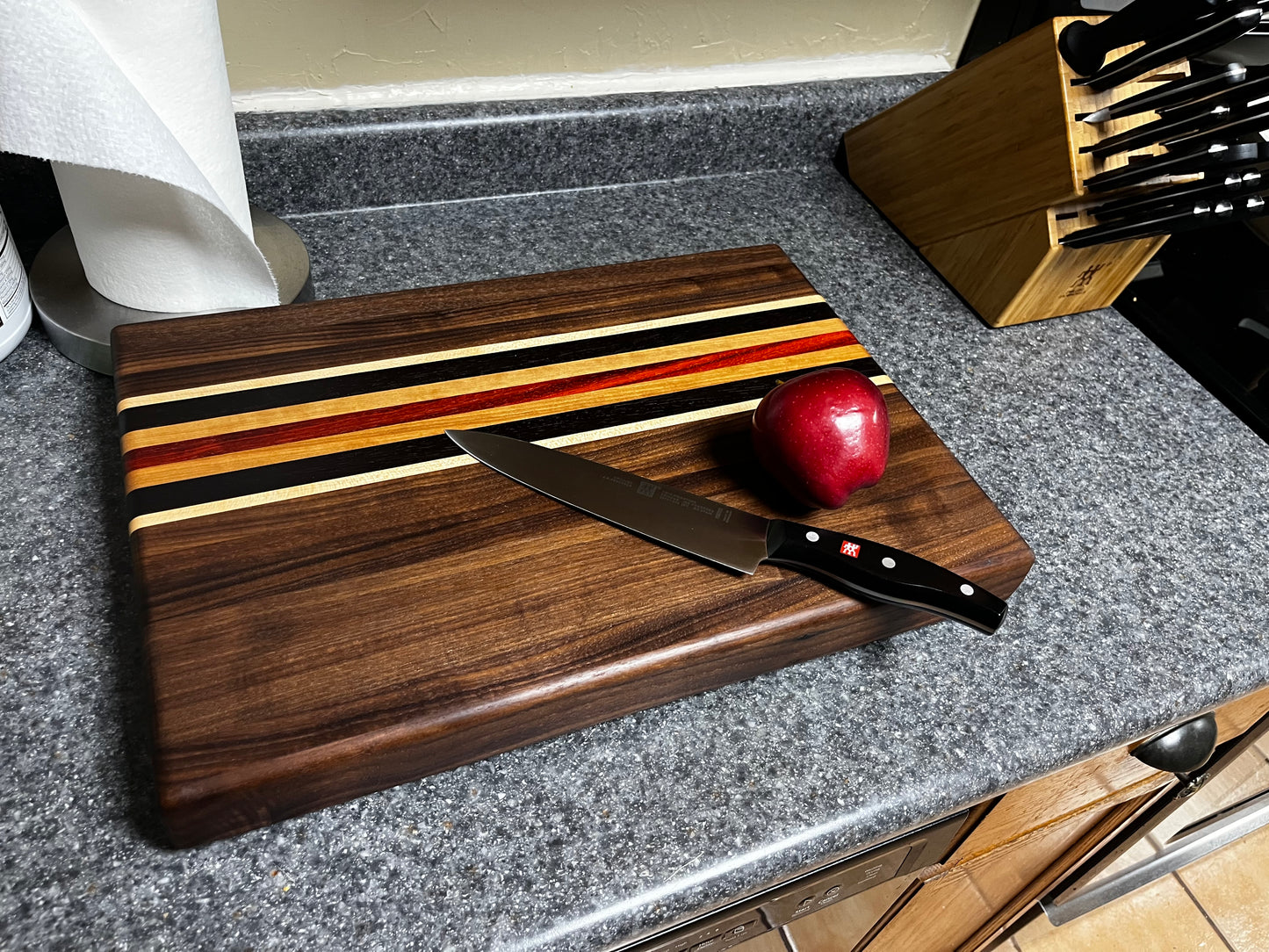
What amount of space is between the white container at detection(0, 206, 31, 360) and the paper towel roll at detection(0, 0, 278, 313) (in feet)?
0.14

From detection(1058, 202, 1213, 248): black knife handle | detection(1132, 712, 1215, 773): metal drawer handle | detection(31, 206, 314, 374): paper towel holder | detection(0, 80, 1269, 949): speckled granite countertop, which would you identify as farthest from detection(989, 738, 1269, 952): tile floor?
detection(31, 206, 314, 374): paper towel holder

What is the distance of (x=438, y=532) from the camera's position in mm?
529

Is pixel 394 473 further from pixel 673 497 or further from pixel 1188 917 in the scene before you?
pixel 1188 917

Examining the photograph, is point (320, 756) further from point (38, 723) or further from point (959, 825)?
point (959, 825)

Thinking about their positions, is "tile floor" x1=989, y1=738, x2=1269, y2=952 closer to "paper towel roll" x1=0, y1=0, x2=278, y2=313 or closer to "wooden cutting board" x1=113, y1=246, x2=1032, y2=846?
"wooden cutting board" x1=113, y1=246, x2=1032, y2=846

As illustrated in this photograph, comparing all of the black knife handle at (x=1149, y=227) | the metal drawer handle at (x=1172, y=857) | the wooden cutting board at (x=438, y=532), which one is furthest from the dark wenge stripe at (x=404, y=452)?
the metal drawer handle at (x=1172, y=857)

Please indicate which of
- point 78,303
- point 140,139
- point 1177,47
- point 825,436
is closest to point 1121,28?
point 1177,47

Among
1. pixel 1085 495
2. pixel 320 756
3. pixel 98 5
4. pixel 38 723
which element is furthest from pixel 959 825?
pixel 98 5

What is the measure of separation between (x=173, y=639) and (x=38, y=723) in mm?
94

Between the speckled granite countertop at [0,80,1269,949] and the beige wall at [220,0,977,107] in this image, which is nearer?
the speckled granite countertop at [0,80,1269,949]

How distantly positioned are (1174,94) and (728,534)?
499mm

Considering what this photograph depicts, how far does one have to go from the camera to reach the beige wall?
76 centimetres

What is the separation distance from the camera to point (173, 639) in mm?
466

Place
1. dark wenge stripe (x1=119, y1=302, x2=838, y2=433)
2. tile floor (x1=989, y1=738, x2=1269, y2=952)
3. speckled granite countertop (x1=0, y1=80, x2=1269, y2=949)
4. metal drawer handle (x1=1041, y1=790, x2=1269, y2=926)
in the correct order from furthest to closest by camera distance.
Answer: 1. tile floor (x1=989, y1=738, x2=1269, y2=952)
2. metal drawer handle (x1=1041, y1=790, x2=1269, y2=926)
3. dark wenge stripe (x1=119, y1=302, x2=838, y2=433)
4. speckled granite countertop (x1=0, y1=80, x2=1269, y2=949)
